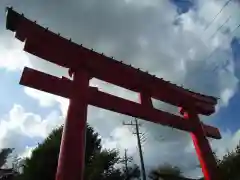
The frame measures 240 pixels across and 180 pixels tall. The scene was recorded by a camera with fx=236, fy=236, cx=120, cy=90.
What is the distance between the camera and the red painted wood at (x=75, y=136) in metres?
4.73

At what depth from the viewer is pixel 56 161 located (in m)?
14.5

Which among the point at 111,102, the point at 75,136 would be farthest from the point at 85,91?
the point at 75,136

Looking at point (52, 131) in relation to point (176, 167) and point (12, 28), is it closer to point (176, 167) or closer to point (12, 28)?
point (12, 28)

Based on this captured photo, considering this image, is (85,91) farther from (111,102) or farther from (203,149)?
(203,149)

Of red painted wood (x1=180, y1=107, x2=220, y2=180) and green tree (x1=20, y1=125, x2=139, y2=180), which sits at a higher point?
green tree (x1=20, y1=125, x2=139, y2=180)

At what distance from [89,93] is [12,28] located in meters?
2.46

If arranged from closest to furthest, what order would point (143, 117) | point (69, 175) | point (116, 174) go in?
point (69, 175) → point (143, 117) → point (116, 174)

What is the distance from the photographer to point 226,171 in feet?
58.7

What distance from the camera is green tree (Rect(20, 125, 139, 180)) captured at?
46.5 ft

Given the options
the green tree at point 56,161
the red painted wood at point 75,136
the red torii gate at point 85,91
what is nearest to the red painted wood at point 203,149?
the red torii gate at point 85,91

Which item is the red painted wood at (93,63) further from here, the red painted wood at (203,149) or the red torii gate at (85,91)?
the red painted wood at (203,149)

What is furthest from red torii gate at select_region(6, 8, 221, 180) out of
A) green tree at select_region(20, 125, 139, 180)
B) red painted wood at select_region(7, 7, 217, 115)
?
green tree at select_region(20, 125, 139, 180)

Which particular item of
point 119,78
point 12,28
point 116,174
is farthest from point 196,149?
point 116,174

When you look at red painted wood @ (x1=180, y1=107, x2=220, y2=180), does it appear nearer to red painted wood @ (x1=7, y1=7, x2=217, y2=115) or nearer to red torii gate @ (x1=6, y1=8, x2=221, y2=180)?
red torii gate @ (x1=6, y1=8, x2=221, y2=180)
